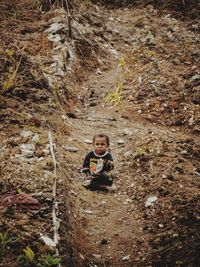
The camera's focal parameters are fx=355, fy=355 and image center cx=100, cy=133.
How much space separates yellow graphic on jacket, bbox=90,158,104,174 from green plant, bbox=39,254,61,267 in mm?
2043

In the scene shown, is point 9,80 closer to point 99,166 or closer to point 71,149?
point 71,149

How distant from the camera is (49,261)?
2.83 metres

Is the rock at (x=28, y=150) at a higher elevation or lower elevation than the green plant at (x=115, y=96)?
higher

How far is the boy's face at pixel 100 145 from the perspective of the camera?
4969mm

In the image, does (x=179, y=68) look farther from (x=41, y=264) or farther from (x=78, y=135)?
(x=41, y=264)

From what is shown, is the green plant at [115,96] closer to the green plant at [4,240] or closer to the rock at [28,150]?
the rock at [28,150]

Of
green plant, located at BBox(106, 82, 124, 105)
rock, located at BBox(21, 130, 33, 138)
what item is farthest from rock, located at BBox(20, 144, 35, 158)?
green plant, located at BBox(106, 82, 124, 105)

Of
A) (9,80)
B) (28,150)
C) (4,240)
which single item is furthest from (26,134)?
(4,240)

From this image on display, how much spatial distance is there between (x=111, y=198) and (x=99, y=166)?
0.50 m

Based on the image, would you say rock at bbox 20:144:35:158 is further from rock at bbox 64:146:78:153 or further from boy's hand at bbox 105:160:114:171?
boy's hand at bbox 105:160:114:171

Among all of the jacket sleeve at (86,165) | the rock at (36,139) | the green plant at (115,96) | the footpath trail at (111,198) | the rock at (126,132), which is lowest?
the footpath trail at (111,198)

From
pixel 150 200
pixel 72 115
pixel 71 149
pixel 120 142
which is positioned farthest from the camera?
pixel 72 115

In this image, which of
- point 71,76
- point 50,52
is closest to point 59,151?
point 71,76

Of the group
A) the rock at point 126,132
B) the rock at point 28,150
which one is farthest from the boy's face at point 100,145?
the rock at point 126,132
